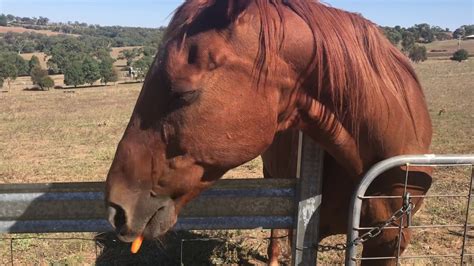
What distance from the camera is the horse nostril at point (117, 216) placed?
1.75 meters

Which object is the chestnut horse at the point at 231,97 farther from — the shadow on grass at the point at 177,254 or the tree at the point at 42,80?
the tree at the point at 42,80

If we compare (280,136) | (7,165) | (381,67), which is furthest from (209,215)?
(7,165)

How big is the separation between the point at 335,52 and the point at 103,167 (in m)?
8.46

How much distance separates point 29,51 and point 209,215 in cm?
11680

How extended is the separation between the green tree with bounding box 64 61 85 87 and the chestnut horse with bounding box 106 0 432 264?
50363mm

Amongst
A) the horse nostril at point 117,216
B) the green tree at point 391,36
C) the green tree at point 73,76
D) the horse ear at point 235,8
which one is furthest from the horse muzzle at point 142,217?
the green tree at point 73,76

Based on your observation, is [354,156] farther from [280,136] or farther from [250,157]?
[280,136]

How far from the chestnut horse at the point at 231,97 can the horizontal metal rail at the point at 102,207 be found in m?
0.30

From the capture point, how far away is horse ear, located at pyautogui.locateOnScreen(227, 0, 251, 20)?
1.73 metres

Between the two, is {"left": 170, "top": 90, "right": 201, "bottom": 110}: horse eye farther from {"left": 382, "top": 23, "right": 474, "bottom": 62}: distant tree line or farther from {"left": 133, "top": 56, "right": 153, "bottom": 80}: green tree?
{"left": 382, "top": 23, "right": 474, "bottom": 62}: distant tree line

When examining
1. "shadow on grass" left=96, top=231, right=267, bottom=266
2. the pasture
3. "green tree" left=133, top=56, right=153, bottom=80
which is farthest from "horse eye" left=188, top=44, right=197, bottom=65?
"green tree" left=133, top=56, right=153, bottom=80

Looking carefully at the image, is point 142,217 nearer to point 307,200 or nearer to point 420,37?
point 307,200

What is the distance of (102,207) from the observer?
6.99ft

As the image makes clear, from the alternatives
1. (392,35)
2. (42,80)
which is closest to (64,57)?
(42,80)
